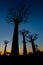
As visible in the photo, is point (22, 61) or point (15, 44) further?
point (15, 44)

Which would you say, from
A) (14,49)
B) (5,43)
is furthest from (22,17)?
(5,43)

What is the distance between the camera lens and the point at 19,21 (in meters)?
14.8

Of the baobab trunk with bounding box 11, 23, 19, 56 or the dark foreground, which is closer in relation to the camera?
the dark foreground

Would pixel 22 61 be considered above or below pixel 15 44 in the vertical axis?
below

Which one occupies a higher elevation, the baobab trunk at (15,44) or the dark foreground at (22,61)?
the baobab trunk at (15,44)

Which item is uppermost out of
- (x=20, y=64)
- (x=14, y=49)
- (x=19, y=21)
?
(x=19, y=21)

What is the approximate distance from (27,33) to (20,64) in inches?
740

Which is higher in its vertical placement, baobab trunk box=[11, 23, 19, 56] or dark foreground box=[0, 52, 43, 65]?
baobab trunk box=[11, 23, 19, 56]

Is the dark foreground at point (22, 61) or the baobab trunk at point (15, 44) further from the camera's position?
the baobab trunk at point (15, 44)

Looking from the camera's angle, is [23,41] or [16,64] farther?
[23,41]

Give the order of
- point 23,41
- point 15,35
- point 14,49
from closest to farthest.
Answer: point 14,49 < point 15,35 < point 23,41

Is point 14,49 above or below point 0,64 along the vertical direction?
above

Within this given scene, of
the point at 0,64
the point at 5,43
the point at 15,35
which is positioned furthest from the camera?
the point at 5,43

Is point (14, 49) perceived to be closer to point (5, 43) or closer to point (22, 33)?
point (22, 33)
